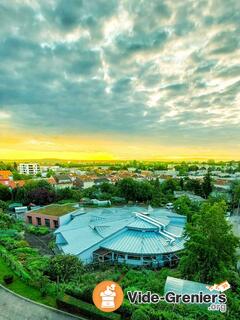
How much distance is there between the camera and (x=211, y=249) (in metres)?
17.6

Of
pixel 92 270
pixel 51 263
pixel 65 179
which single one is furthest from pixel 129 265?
pixel 65 179

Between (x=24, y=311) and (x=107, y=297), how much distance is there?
5952 millimetres

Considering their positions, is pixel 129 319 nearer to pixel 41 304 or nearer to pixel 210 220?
pixel 41 304

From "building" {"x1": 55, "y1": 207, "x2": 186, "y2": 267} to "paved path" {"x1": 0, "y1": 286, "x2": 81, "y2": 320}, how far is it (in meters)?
8.20

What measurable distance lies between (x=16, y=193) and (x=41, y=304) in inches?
1884

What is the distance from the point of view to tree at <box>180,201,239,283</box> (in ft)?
58.1

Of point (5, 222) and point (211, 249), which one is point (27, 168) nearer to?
point (5, 222)

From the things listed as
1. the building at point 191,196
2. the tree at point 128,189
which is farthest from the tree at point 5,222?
the building at point 191,196

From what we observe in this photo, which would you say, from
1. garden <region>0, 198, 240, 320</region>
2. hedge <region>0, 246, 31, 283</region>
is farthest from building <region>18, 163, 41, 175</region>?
garden <region>0, 198, 240, 320</region>

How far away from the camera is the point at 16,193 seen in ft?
200

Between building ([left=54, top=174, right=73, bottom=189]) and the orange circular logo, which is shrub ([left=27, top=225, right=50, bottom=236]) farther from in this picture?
building ([left=54, top=174, right=73, bottom=189])

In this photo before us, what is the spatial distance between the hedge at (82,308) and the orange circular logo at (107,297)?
292mm

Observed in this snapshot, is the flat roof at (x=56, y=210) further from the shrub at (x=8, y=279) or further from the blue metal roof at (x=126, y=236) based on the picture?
the shrub at (x=8, y=279)

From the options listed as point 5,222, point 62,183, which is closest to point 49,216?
point 5,222
